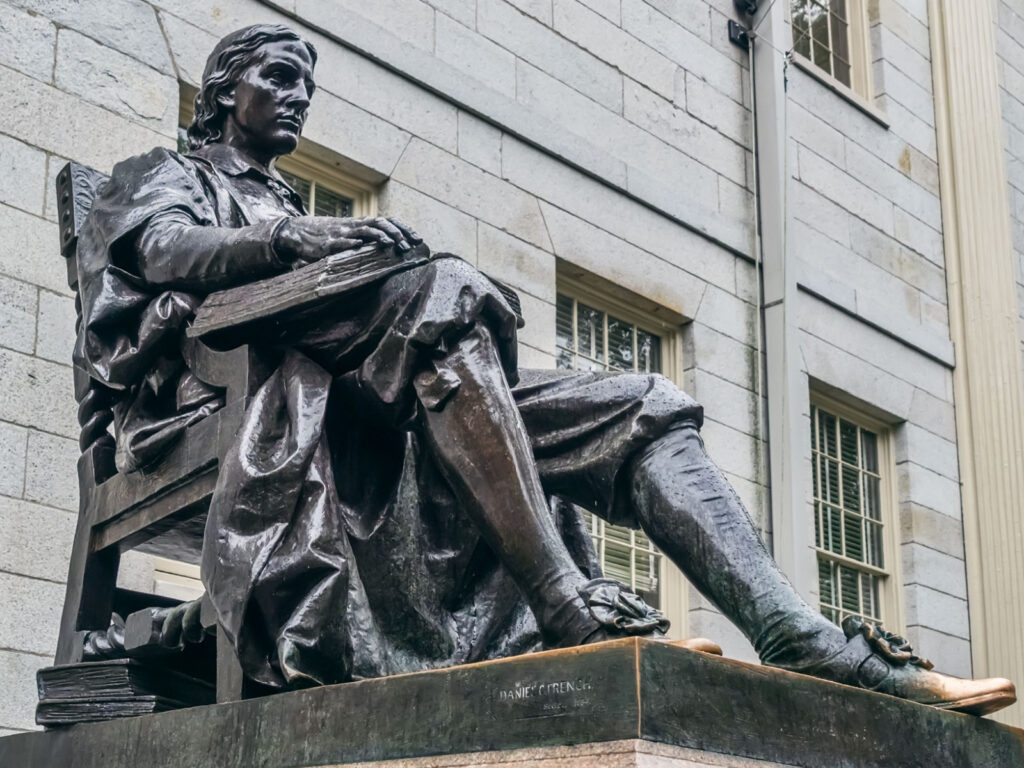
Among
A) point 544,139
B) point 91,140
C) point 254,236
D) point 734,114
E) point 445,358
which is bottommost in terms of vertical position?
point 445,358

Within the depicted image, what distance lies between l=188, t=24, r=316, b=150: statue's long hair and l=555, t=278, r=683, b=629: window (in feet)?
15.3

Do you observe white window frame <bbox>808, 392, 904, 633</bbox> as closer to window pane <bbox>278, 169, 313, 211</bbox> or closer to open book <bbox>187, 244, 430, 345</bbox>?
window pane <bbox>278, 169, 313, 211</bbox>

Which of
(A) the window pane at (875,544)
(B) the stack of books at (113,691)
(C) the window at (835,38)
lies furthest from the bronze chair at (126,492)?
(C) the window at (835,38)

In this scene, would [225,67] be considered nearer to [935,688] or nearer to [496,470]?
[496,470]

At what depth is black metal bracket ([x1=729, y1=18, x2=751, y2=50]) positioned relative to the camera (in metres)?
11.2

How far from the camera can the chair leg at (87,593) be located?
13.9 ft

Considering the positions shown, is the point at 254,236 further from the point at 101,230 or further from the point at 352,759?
the point at 352,759

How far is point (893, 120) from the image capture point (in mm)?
12633

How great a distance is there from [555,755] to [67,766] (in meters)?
1.51

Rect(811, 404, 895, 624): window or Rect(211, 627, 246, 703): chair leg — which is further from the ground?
Rect(811, 404, 895, 624): window

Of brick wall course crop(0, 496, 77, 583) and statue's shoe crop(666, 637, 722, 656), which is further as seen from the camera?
brick wall course crop(0, 496, 77, 583)

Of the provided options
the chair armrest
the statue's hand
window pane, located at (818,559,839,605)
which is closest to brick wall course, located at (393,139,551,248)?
window pane, located at (818,559,839,605)

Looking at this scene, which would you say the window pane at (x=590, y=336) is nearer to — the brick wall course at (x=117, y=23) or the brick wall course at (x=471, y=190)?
the brick wall course at (x=471, y=190)

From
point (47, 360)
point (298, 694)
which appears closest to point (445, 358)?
point (298, 694)
